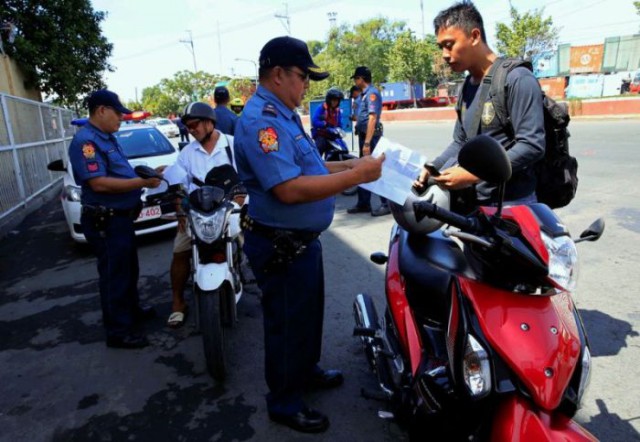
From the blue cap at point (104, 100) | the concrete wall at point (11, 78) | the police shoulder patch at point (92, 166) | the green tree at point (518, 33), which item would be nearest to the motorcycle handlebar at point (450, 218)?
the police shoulder patch at point (92, 166)

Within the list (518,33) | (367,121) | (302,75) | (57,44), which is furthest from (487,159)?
(518,33)

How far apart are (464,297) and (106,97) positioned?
2744mm

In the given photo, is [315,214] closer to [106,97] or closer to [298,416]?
[298,416]

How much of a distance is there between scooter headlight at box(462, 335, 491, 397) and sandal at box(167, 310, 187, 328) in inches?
104

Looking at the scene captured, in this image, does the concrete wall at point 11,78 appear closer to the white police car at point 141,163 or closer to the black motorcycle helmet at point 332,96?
the white police car at point 141,163

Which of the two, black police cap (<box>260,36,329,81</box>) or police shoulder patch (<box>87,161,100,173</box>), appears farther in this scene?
police shoulder patch (<box>87,161,100,173</box>)

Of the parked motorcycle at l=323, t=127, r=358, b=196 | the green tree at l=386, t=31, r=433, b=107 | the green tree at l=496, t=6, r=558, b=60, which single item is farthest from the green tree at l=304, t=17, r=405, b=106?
the parked motorcycle at l=323, t=127, r=358, b=196

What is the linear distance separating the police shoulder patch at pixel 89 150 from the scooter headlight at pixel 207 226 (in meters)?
0.81

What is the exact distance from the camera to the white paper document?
71.1 inches

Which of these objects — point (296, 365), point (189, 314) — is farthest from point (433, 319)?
point (189, 314)

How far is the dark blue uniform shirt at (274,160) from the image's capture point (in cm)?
183

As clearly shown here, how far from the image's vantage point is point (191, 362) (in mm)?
3051

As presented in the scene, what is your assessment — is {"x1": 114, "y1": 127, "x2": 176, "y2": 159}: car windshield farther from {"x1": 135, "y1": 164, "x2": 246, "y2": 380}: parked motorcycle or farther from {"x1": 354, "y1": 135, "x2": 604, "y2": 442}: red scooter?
{"x1": 354, "y1": 135, "x2": 604, "y2": 442}: red scooter

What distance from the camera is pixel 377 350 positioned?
2.25 metres
